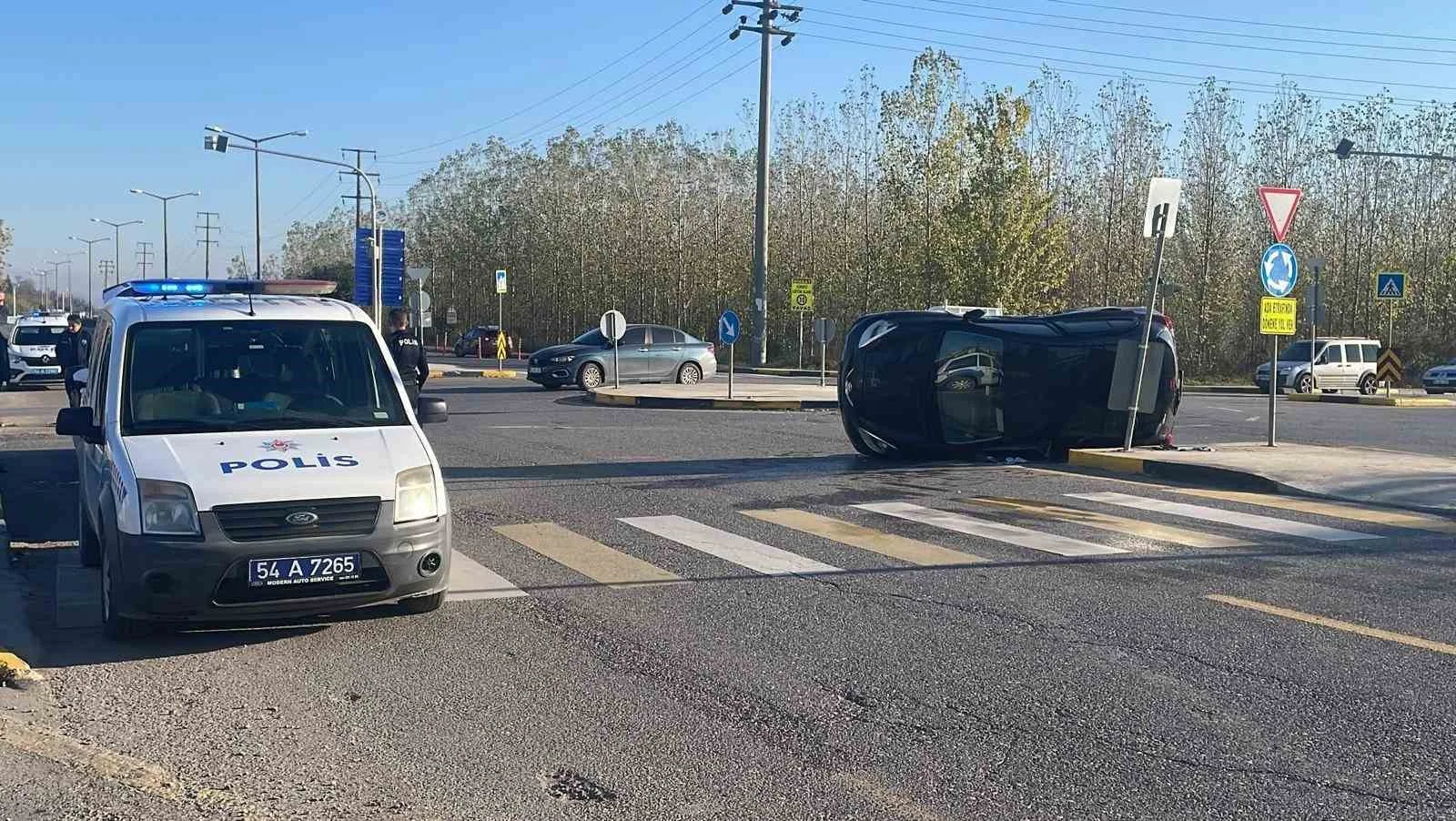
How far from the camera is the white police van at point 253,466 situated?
6.36 meters

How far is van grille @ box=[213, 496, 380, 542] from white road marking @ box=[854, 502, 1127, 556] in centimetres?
510

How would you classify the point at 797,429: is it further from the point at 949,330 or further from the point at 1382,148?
the point at 1382,148

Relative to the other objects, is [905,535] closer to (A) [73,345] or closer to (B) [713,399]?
(A) [73,345]

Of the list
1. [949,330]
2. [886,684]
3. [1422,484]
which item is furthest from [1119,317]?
[886,684]

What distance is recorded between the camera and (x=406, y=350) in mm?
15352

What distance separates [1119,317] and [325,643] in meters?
11.6

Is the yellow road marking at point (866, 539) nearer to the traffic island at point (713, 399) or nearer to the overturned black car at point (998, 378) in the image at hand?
the overturned black car at point (998, 378)

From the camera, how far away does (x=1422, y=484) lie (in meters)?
13.1

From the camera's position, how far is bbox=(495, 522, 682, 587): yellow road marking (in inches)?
336

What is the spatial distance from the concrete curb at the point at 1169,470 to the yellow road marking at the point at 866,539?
497cm

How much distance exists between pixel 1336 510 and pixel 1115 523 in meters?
2.41

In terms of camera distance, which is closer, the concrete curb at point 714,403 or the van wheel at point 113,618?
the van wheel at point 113,618

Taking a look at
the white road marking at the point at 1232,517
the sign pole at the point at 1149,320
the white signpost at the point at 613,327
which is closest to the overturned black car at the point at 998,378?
the sign pole at the point at 1149,320

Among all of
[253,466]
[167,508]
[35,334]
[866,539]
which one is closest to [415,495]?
[253,466]
